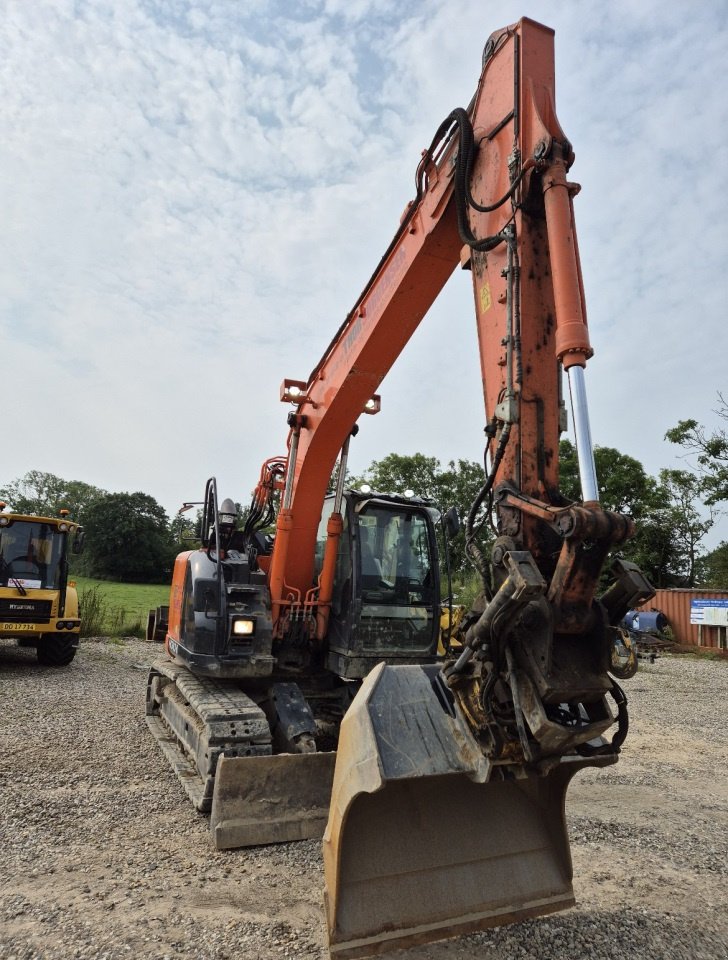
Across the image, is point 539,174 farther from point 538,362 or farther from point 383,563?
point 383,563

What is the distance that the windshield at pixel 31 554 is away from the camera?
10281 millimetres

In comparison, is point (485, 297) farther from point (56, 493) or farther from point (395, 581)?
point (56, 493)

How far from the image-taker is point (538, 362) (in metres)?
2.96

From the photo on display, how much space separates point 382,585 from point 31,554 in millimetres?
7321

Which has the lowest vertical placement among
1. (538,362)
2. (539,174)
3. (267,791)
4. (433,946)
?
(433,946)

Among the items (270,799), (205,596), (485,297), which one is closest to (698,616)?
(205,596)

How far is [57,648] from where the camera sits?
10711 mm

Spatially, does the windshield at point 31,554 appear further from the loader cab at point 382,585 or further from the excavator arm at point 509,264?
the excavator arm at point 509,264

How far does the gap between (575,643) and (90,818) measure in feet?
12.1

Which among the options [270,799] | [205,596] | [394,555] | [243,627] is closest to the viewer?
[270,799]

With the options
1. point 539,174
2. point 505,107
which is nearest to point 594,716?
point 539,174

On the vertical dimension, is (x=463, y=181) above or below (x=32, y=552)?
above

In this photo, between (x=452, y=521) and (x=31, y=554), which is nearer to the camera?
(x=452, y=521)

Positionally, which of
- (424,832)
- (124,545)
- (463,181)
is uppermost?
(124,545)
